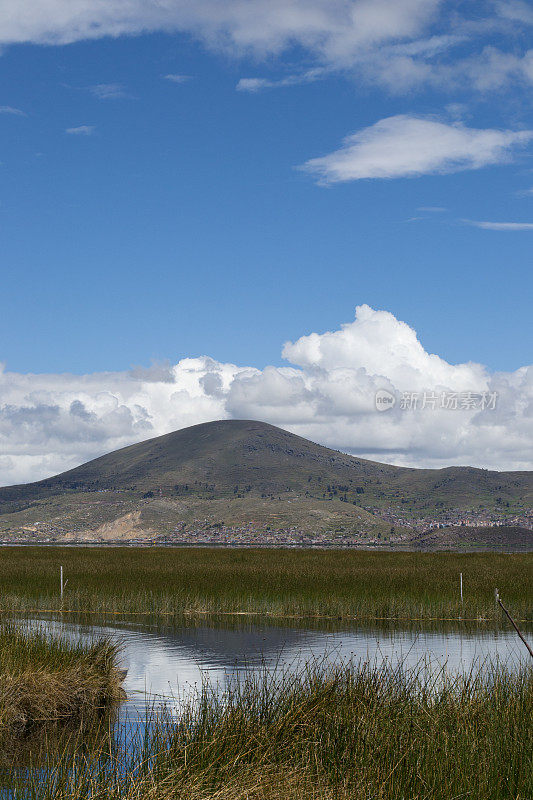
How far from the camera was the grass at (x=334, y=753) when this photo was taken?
10.1m

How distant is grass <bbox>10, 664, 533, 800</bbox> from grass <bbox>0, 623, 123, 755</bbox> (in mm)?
3970

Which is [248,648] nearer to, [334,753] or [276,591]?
[276,591]

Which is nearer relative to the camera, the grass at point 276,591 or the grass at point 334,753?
the grass at point 334,753

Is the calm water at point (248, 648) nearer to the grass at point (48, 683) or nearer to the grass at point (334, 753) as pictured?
the grass at point (48, 683)

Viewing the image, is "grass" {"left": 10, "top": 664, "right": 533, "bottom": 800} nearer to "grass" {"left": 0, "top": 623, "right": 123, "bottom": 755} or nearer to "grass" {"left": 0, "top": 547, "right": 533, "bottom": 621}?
"grass" {"left": 0, "top": 623, "right": 123, "bottom": 755}

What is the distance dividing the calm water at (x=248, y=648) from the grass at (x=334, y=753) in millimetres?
5812

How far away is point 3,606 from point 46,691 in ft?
60.4

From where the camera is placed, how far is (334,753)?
11977 millimetres

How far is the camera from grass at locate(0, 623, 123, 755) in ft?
53.1

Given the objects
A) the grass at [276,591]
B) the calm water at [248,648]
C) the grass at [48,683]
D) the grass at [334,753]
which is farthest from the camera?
the grass at [276,591]

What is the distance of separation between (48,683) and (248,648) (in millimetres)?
10848

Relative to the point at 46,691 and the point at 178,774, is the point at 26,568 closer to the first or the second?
the point at 46,691

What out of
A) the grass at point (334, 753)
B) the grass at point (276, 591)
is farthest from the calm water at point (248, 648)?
the grass at point (334, 753)

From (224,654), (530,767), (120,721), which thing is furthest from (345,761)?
(224,654)
